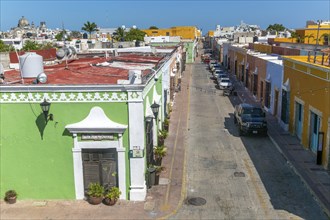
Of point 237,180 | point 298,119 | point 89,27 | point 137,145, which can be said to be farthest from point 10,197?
point 89,27

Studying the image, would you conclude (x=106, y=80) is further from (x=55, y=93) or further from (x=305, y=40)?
(x=305, y=40)

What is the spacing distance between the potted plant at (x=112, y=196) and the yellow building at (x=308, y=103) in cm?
1019

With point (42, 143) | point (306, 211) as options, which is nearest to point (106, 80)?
point (42, 143)

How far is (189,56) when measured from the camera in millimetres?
84500

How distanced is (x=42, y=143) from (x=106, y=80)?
3779 mm

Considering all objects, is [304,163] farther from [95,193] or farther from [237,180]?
[95,193]

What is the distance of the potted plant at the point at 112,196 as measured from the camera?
14.3 m

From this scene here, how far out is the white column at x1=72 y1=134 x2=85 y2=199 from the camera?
14492 millimetres

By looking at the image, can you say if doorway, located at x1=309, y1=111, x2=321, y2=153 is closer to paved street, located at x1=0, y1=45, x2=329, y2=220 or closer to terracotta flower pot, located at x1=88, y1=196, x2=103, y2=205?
paved street, located at x1=0, y1=45, x2=329, y2=220

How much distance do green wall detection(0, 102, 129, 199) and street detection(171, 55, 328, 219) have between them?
4227 millimetres

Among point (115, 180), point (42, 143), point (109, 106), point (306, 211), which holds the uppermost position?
point (109, 106)

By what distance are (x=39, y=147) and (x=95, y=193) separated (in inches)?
113

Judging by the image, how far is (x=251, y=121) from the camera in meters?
23.9

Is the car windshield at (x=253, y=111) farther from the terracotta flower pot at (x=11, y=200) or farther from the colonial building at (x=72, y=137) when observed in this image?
the terracotta flower pot at (x=11, y=200)
